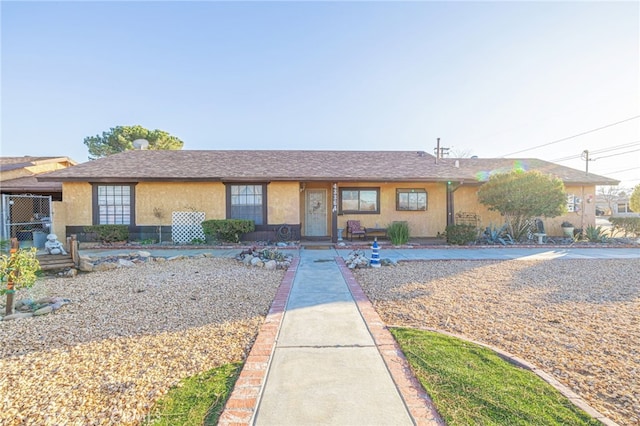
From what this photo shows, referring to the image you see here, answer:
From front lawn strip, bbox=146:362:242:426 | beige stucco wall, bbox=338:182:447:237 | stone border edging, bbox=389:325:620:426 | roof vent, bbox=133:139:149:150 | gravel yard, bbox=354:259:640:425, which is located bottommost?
gravel yard, bbox=354:259:640:425

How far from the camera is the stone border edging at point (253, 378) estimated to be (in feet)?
7.19


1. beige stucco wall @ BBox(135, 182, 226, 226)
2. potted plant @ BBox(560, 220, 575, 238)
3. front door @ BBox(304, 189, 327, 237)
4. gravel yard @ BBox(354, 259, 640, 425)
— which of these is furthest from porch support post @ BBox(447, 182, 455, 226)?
beige stucco wall @ BBox(135, 182, 226, 226)

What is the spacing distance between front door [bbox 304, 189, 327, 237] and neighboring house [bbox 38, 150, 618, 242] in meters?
0.05

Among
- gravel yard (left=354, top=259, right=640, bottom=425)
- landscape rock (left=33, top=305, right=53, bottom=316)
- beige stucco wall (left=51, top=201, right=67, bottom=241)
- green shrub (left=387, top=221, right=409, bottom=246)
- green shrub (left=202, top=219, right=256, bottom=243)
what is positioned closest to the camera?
gravel yard (left=354, top=259, right=640, bottom=425)

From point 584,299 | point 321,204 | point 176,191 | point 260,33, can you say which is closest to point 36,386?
point 584,299

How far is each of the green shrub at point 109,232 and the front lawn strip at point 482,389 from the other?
40.9ft

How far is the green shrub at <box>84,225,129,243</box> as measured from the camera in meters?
12.0

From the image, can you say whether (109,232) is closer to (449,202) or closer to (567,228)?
(449,202)

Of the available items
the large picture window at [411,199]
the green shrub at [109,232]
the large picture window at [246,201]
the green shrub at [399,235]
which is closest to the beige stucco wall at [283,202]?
the large picture window at [246,201]

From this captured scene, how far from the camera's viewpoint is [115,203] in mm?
12875

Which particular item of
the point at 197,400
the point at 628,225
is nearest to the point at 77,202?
the point at 197,400

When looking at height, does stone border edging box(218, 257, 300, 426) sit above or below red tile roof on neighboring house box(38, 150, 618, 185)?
below

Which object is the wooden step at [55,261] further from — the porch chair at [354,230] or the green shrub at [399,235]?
the green shrub at [399,235]

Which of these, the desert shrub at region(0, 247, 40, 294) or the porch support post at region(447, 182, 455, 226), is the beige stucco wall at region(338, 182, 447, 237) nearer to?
the porch support post at region(447, 182, 455, 226)
